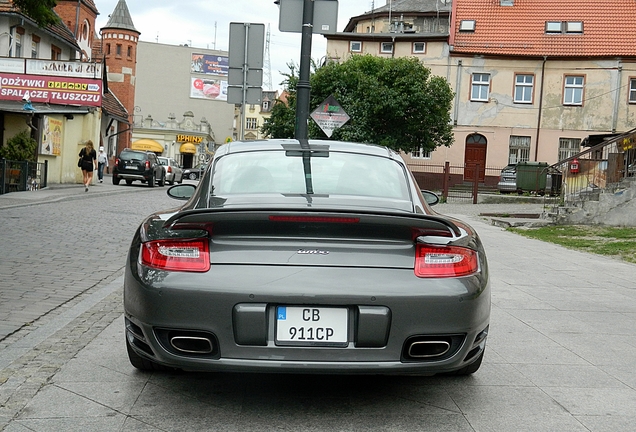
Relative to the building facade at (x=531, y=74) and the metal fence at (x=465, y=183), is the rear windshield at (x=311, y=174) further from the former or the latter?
the building facade at (x=531, y=74)

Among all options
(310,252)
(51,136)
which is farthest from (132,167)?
(310,252)

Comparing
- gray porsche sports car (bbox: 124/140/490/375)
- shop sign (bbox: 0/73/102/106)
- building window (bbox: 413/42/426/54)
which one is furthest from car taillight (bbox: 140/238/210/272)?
building window (bbox: 413/42/426/54)

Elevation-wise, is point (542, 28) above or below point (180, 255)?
above

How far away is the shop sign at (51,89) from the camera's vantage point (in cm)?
2895

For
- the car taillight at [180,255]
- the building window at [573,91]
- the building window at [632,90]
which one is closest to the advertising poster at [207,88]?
the building window at [573,91]

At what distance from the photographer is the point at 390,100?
41812 millimetres

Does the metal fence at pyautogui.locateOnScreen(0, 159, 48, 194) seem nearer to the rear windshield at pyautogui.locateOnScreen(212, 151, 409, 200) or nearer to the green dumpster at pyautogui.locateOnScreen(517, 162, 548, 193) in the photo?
the rear windshield at pyautogui.locateOnScreen(212, 151, 409, 200)

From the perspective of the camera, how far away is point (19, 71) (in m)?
29.3

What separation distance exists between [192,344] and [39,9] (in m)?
11.0

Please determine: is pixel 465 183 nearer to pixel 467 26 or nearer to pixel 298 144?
pixel 467 26

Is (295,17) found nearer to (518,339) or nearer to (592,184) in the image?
(518,339)

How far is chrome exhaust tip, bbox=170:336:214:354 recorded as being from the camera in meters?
3.86

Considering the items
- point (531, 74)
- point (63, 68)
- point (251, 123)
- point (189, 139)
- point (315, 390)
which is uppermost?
point (531, 74)

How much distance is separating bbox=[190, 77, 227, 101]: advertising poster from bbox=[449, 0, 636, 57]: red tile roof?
5204 centimetres
